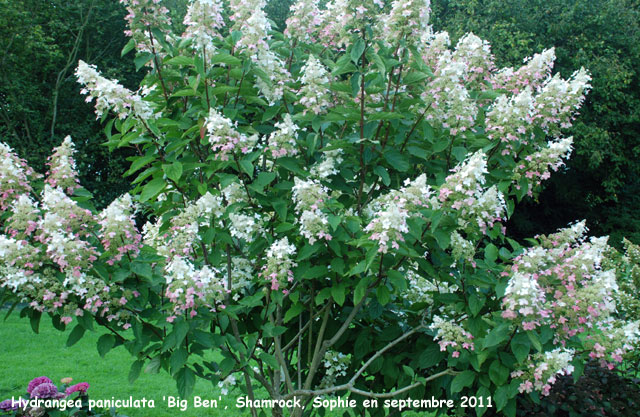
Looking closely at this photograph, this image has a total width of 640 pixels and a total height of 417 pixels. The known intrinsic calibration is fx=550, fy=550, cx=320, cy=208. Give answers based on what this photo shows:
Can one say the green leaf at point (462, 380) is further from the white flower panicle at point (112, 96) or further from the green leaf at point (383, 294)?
the white flower panicle at point (112, 96)

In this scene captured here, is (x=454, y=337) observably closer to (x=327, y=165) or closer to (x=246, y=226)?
(x=327, y=165)

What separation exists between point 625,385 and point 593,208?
1566 centimetres

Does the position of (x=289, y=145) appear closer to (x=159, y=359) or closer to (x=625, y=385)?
(x=159, y=359)

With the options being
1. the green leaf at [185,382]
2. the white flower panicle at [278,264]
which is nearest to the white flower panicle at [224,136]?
the white flower panicle at [278,264]

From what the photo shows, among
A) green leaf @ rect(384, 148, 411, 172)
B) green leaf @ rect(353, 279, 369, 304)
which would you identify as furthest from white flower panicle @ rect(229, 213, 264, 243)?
green leaf @ rect(384, 148, 411, 172)

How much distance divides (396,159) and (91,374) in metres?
5.65

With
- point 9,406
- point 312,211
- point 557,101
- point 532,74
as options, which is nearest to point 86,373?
point 9,406

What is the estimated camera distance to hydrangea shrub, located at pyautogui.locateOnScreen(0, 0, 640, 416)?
2326 millimetres

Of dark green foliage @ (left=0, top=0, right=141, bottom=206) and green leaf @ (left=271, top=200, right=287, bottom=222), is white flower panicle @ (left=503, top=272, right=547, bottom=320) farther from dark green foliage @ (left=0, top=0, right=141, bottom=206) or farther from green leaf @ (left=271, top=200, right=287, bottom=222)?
dark green foliage @ (left=0, top=0, right=141, bottom=206)

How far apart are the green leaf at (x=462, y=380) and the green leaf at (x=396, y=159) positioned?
104cm

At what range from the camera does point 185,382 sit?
2.44 m

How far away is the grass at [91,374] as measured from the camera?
18.5 feet

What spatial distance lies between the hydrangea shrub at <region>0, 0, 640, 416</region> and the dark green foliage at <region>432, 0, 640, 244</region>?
508 inches

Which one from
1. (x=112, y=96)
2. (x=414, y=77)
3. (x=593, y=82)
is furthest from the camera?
(x=593, y=82)
